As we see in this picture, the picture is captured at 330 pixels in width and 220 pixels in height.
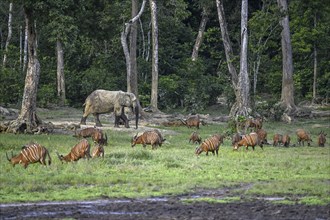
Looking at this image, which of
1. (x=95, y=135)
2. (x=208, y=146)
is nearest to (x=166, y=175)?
(x=208, y=146)

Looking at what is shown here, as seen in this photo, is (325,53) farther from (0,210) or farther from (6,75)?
(0,210)

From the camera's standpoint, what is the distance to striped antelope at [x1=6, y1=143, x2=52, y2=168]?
1925 cm

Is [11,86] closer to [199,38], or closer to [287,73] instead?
[287,73]

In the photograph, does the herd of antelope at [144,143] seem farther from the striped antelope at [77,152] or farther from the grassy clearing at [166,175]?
the grassy clearing at [166,175]

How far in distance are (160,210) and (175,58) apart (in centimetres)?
4151

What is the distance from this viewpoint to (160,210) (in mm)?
14188

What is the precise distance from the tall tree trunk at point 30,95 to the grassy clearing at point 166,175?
363cm

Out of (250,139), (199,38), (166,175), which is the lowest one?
(166,175)

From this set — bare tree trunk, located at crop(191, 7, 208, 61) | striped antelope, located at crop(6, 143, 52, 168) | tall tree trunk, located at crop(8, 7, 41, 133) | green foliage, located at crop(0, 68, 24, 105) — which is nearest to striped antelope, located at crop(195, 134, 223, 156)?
striped antelope, located at crop(6, 143, 52, 168)

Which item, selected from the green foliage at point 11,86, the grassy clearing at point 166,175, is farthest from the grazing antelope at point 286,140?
the green foliage at point 11,86

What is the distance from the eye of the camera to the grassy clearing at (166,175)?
16219 mm

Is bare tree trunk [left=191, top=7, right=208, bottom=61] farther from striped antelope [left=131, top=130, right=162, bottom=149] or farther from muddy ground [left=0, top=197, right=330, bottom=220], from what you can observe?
muddy ground [left=0, top=197, right=330, bottom=220]

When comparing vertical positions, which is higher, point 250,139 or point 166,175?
point 250,139

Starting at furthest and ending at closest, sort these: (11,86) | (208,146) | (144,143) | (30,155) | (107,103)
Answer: (11,86), (107,103), (144,143), (208,146), (30,155)
